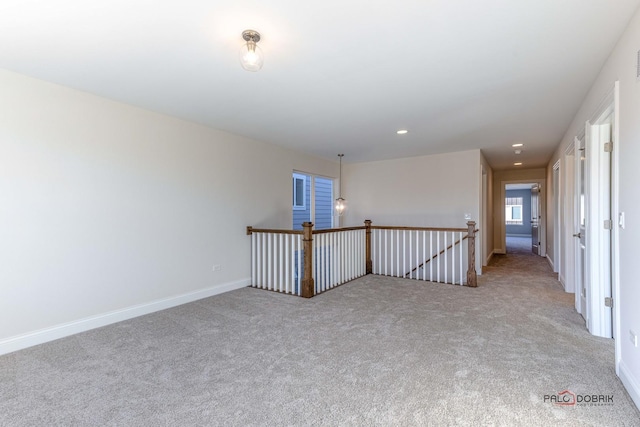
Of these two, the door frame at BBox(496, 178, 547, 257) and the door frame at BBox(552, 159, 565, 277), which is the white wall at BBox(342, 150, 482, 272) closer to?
the door frame at BBox(552, 159, 565, 277)

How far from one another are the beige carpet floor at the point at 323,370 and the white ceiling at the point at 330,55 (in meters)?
2.41

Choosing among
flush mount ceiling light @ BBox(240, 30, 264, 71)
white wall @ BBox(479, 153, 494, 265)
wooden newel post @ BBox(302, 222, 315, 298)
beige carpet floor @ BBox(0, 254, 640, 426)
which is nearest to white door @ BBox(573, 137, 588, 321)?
beige carpet floor @ BBox(0, 254, 640, 426)

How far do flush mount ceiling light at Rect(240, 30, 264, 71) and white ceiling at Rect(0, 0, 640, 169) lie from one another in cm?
6

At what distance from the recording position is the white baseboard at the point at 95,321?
269 cm

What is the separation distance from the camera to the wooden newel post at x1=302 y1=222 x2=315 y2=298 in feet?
14.0

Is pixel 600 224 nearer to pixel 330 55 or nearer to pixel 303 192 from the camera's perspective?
pixel 330 55

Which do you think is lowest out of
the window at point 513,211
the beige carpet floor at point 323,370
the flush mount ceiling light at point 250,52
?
the beige carpet floor at point 323,370

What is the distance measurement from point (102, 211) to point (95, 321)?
1.16 meters

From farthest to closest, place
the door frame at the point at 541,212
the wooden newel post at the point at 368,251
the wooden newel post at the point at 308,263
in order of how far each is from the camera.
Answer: the door frame at the point at 541,212
the wooden newel post at the point at 368,251
the wooden newel post at the point at 308,263

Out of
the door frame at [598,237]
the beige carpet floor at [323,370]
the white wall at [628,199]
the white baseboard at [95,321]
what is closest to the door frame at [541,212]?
the beige carpet floor at [323,370]

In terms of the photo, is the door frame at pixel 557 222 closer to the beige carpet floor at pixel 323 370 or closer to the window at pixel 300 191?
the beige carpet floor at pixel 323 370

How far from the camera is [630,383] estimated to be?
1935 mm

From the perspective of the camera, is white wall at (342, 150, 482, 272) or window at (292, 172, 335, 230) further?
window at (292, 172, 335, 230)

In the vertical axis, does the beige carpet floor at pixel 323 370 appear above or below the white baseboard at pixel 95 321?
below
